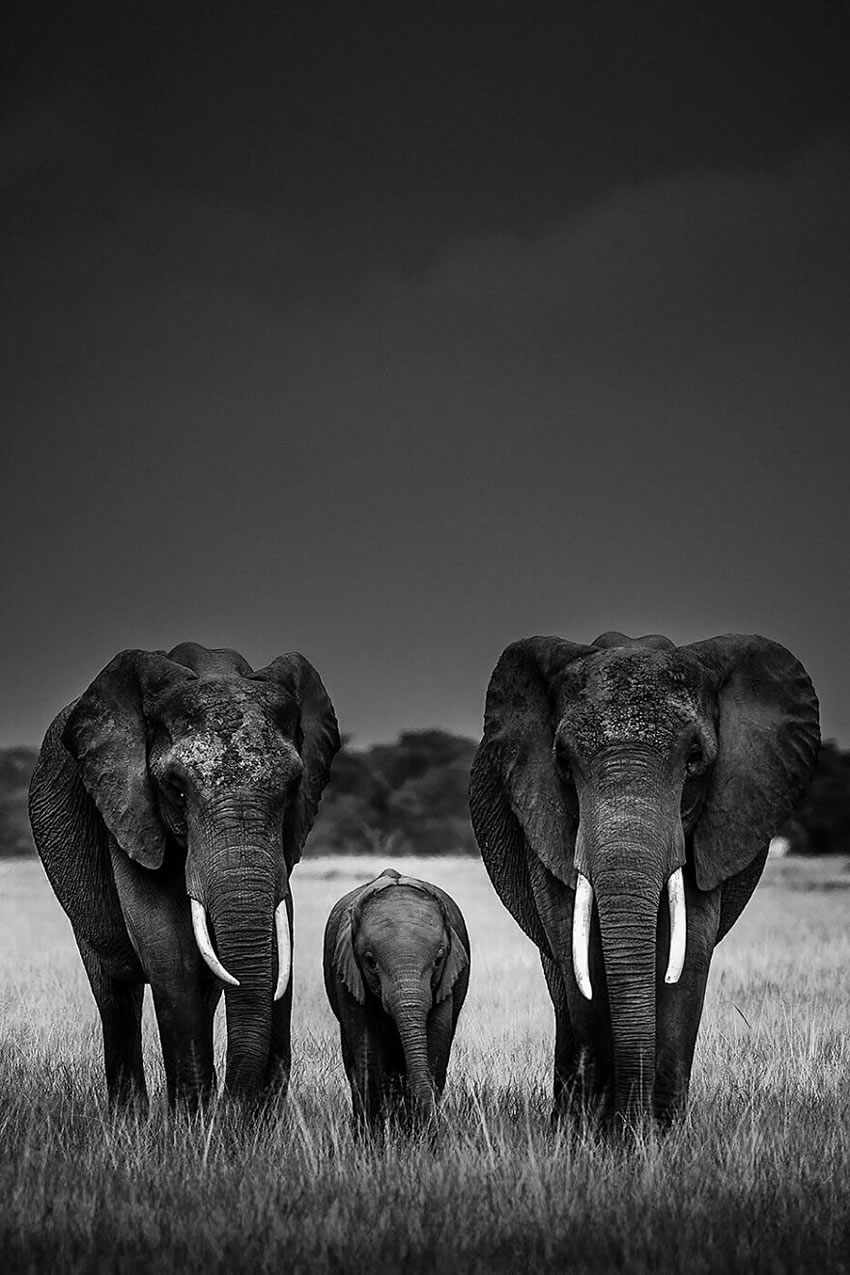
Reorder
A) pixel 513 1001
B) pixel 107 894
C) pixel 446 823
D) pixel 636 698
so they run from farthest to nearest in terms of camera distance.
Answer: pixel 446 823 < pixel 513 1001 < pixel 107 894 < pixel 636 698

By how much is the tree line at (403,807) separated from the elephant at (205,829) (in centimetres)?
6424

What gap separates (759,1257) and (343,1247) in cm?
185

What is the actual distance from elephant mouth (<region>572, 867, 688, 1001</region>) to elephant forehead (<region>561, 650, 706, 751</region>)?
2.82ft

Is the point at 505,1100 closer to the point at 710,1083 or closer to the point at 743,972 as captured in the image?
the point at 710,1083

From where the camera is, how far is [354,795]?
268 feet

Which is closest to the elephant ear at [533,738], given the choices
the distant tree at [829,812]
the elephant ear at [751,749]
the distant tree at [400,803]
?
the elephant ear at [751,749]

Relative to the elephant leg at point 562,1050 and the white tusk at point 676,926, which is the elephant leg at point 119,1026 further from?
the white tusk at point 676,926

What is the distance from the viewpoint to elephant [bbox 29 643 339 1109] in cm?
1075

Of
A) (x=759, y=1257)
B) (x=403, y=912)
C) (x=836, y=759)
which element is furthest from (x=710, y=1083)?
(x=836, y=759)

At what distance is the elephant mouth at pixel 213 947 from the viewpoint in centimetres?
1066

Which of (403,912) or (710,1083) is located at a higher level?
(403,912)

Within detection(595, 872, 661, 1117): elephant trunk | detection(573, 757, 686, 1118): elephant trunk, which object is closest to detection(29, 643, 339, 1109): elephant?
detection(573, 757, 686, 1118): elephant trunk

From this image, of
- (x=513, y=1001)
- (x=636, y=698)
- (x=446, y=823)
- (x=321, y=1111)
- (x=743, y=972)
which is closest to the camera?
(x=636, y=698)

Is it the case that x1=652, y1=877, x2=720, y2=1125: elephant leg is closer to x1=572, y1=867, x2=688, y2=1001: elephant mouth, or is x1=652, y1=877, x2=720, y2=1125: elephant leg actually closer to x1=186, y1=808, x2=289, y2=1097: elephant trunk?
x1=572, y1=867, x2=688, y2=1001: elephant mouth
